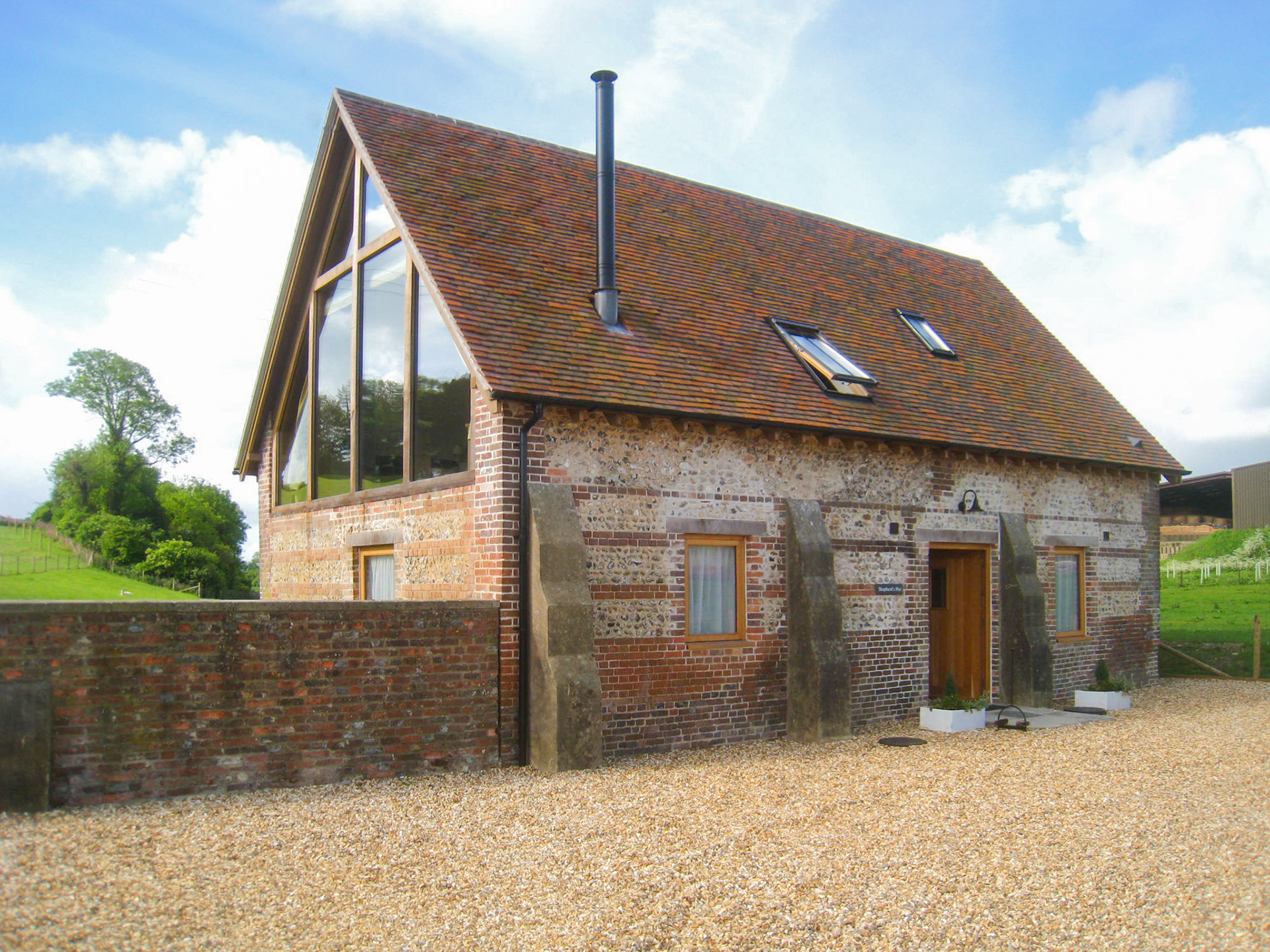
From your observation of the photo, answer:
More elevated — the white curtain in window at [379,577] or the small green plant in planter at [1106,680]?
the white curtain in window at [379,577]

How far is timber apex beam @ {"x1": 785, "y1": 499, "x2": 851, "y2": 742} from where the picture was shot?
1170 cm

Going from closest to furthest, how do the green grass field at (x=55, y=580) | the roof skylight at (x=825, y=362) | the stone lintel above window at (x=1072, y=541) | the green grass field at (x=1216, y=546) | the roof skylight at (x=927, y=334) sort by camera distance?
the roof skylight at (x=825, y=362) < the stone lintel above window at (x=1072, y=541) < the roof skylight at (x=927, y=334) < the green grass field at (x=1216, y=546) < the green grass field at (x=55, y=580)

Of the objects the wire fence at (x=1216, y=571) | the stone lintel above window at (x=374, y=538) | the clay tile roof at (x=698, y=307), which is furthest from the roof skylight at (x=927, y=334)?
the wire fence at (x=1216, y=571)

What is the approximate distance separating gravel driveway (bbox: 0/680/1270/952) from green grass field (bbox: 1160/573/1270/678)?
10989 millimetres

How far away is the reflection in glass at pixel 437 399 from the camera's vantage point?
36.3ft

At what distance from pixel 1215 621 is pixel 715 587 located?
18577 millimetres

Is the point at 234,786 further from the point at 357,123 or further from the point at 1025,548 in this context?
the point at 1025,548

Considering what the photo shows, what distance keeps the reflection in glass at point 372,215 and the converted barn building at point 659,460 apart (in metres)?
0.05

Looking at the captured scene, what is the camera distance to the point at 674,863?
21.2 ft

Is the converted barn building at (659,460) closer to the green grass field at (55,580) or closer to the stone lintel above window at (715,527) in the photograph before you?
the stone lintel above window at (715,527)

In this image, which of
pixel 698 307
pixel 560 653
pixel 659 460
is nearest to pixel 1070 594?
pixel 698 307

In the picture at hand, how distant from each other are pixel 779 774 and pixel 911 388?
23.4ft

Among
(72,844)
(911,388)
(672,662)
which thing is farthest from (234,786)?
(911,388)

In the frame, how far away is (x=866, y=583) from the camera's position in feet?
42.8
